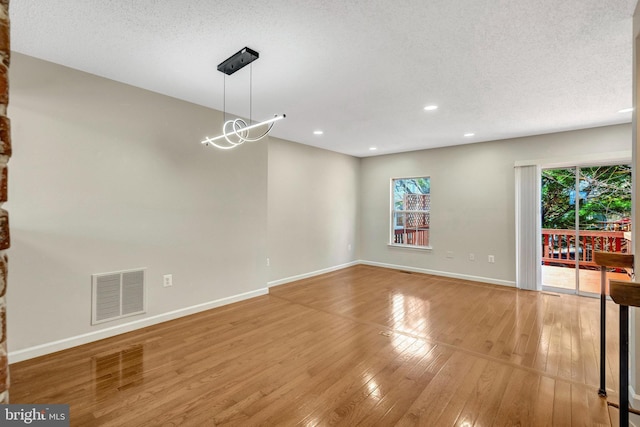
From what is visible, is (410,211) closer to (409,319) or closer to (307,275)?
(307,275)

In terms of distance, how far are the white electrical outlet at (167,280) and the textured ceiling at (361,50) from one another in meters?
1.92

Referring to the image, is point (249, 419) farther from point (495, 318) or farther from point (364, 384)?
point (495, 318)

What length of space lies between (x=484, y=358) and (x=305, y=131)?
3.71 m

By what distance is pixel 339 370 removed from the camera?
234 cm

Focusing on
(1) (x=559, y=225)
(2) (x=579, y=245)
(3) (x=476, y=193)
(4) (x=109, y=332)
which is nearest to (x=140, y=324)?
(4) (x=109, y=332)

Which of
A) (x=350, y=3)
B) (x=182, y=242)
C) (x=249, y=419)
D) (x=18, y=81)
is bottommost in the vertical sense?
(x=249, y=419)

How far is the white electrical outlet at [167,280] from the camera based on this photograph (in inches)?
130

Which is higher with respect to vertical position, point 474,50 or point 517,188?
point 474,50

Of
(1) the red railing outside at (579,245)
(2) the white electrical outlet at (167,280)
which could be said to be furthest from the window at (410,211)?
(2) the white electrical outlet at (167,280)

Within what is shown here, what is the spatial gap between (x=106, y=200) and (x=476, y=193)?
18.1ft

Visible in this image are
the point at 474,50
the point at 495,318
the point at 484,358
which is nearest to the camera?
the point at 474,50

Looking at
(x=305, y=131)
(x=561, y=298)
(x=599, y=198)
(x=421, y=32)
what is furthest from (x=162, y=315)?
(x=599, y=198)

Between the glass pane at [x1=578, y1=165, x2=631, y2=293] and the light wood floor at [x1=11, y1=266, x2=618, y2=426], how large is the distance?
1.36 metres

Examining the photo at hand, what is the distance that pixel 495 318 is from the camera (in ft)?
11.5
